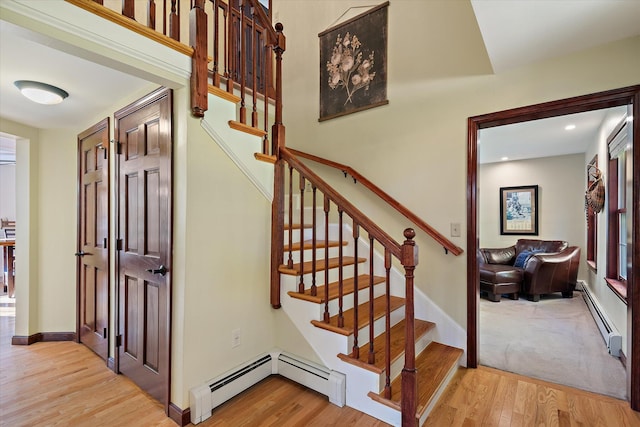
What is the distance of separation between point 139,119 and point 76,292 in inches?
78.3

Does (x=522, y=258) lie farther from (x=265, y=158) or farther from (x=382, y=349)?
(x=265, y=158)

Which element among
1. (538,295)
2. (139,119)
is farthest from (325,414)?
(538,295)

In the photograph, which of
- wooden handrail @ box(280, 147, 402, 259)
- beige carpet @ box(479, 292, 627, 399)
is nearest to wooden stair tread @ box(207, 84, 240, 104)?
wooden handrail @ box(280, 147, 402, 259)

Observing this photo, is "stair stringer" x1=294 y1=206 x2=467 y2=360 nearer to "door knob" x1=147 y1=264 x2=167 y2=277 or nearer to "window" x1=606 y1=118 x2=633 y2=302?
"door knob" x1=147 y1=264 x2=167 y2=277

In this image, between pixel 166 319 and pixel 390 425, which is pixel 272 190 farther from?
pixel 390 425

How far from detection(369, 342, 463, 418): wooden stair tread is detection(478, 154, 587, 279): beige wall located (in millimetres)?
3687

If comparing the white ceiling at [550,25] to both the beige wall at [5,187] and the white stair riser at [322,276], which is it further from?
the beige wall at [5,187]

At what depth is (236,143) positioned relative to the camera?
212 cm

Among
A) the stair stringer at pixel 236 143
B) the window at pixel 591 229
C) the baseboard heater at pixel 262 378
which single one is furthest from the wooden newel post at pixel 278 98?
the window at pixel 591 229

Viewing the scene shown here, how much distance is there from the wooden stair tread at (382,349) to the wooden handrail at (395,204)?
0.69m

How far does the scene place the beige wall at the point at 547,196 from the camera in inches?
213

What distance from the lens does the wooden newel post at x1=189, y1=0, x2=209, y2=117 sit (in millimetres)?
1847

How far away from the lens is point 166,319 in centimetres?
193

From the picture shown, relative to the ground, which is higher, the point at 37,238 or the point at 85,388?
the point at 37,238
